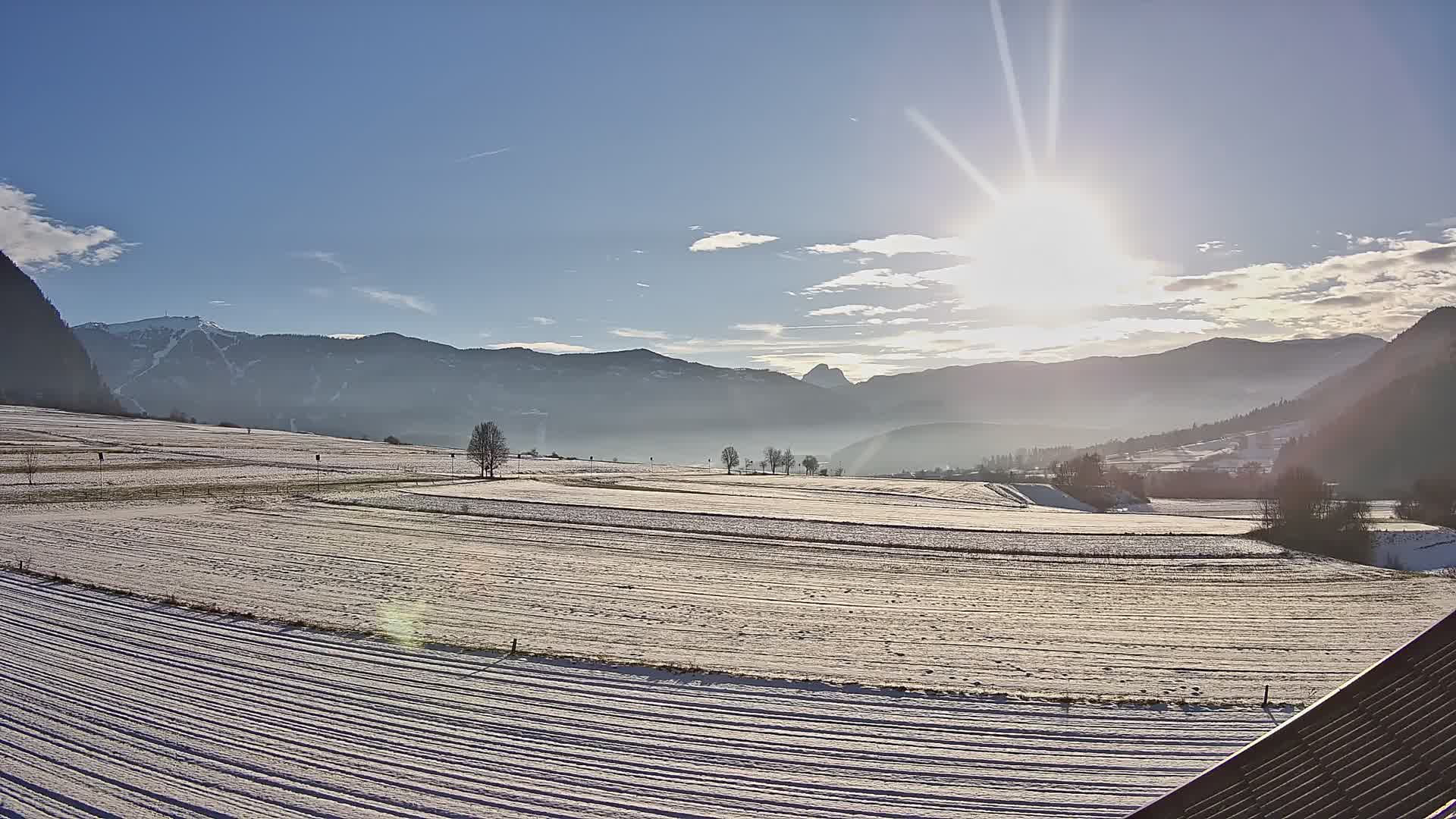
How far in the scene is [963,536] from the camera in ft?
165

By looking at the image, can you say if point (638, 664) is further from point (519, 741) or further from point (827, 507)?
point (827, 507)

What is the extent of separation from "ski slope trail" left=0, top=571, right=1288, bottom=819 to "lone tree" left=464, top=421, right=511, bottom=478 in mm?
70659

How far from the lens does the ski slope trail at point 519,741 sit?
12.9 meters

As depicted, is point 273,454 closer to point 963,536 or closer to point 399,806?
point 963,536

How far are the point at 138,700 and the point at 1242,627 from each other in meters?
32.5

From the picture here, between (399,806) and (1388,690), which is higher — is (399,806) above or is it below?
below

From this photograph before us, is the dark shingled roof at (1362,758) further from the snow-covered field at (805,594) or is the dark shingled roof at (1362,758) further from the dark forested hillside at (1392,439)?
the dark forested hillside at (1392,439)

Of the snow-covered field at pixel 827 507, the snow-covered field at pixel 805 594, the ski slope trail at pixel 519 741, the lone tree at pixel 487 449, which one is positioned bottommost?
the ski slope trail at pixel 519 741

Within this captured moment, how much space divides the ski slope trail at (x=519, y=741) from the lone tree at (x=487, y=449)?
232ft

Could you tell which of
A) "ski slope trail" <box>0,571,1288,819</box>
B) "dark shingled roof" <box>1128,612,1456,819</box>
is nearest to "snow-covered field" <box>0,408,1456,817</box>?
"ski slope trail" <box>0,571,1288,819</box>

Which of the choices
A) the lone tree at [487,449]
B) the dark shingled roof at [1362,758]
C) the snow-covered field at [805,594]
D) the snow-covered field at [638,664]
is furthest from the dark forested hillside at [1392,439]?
the dark shingled roof at [1362,758]

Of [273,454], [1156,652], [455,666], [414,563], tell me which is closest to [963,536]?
[1156,652]

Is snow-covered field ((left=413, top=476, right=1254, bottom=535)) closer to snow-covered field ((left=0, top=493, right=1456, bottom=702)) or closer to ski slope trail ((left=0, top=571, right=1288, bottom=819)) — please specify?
snow-covered field ((left=0, top=493, right=1456, bottom=702))

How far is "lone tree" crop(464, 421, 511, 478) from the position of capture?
9081cm
